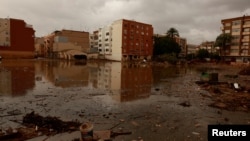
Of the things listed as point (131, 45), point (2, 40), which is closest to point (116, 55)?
point (131, 45)

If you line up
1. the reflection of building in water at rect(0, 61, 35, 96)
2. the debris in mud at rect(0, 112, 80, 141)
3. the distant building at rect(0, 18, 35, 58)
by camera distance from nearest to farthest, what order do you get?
the debris in mud at rect(0, 112, 80, 141), the reflection of building in water at rect(0, 61, 35, 96), the distant building at rect(0, 18, 35, 58)

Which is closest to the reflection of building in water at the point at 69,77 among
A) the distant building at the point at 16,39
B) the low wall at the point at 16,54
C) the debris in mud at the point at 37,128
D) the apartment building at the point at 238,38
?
the debris in mud at the point at 37,128

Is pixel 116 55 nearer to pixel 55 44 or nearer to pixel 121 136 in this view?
pixel 55 44

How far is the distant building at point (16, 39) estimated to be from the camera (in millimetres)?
70537

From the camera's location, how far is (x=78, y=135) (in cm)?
743

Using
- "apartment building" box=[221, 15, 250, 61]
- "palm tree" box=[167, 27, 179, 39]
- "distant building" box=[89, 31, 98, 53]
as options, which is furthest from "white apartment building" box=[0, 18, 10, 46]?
"apartment building" box=[221, 15, 250, 61]

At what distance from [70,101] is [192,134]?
7788mm

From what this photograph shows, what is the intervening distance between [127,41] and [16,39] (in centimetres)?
4124

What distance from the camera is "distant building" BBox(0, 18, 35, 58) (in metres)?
70.5

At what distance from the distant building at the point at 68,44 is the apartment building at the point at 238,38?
6094cm

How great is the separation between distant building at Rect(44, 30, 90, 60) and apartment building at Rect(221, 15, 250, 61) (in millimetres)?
60939

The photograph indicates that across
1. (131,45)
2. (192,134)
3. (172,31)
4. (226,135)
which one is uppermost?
(172,31)

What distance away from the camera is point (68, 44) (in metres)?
91.3

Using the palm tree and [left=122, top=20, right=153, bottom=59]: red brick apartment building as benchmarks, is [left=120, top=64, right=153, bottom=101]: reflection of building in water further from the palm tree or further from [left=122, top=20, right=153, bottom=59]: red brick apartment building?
the palm tree
